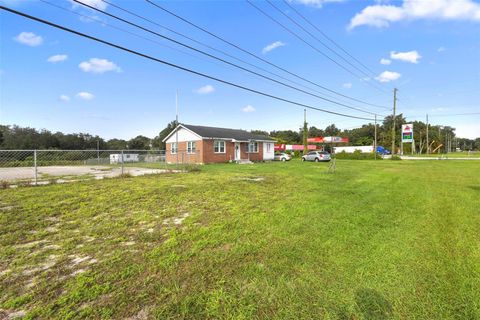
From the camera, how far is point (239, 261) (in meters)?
3.62

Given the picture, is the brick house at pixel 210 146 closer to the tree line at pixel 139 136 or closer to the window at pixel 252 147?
the window at pixel 252 147

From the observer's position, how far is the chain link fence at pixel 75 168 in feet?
42.3

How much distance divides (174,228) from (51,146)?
76.2 metres

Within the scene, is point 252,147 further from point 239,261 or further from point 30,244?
point 239,261

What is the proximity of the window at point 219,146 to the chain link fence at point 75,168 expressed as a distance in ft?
6.96

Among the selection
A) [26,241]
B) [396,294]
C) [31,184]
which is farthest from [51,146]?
[396,294]

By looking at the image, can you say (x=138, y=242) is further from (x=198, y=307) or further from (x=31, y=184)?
(x=31, y=184)

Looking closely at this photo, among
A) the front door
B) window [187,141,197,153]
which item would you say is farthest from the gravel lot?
the front door

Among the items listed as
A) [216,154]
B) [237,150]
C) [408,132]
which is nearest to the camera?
[216,154]

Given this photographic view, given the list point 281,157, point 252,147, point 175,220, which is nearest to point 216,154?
point 252,147

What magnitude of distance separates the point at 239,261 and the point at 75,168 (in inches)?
939

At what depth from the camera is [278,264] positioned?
11.6 ft

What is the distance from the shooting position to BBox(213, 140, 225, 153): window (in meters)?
27.9

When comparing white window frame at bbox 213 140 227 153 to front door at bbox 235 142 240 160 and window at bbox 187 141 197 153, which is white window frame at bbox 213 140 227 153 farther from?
window at bbox 187 141 197 153
